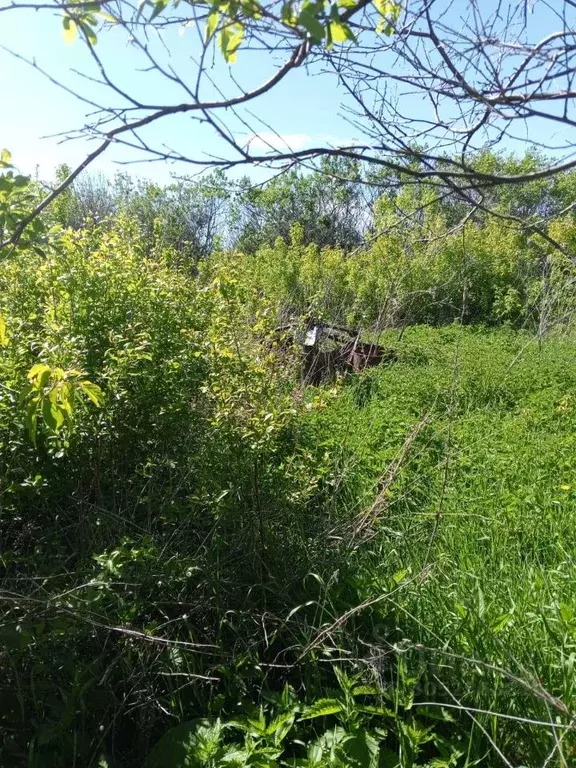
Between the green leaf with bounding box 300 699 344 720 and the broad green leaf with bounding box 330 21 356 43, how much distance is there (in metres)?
1.80

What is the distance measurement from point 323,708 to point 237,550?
83 cm

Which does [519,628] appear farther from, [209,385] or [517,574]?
[209,385]

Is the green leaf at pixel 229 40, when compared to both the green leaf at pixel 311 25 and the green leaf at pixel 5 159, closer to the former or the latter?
the green leaf at pixel 311 25

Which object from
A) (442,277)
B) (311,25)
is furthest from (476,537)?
(442,277)

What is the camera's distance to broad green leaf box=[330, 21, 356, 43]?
117 centimetres

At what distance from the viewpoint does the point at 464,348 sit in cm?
737

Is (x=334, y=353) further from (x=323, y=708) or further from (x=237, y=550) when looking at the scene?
(x=323, y=708)

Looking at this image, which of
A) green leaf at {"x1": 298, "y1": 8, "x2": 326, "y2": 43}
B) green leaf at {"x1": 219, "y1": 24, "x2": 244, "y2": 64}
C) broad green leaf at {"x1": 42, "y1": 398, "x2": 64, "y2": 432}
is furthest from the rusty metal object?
green leaf at {"x1": 298, "y1": 8, "x2": 326, "y2": 43}

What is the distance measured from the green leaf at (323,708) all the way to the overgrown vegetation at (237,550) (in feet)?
0.06

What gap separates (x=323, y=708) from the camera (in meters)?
1.97

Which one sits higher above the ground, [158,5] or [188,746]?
[158,5]

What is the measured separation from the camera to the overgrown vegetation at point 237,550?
196 cm

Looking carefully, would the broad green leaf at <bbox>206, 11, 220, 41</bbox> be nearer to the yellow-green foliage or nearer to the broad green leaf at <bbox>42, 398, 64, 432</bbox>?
the broad green leaf at <bbox>42, 398, 64, 432</bbox>

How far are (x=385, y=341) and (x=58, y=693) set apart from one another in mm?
6708
